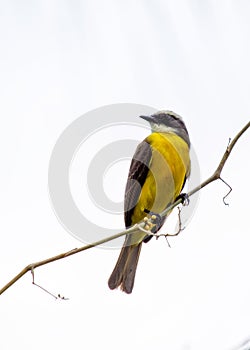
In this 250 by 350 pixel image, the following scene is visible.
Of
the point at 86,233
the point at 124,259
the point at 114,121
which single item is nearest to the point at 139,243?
the point at 124,259

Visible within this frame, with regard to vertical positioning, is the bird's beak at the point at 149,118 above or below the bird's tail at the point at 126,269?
above

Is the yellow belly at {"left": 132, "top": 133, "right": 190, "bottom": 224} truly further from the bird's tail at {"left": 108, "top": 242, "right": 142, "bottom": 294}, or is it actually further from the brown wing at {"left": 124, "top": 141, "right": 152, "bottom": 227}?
the bird's tail at {"left": 108, "top": 242, "right": 142, "bottom": 294}

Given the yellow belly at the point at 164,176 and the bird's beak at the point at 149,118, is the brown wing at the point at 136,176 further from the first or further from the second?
the bird's beak at the point at 149,118

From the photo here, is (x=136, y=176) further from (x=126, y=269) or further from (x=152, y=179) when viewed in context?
(x=126, y=269)

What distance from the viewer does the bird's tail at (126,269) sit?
3191mm

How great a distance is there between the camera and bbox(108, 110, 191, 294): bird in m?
4.04

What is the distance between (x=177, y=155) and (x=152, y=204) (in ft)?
1.44

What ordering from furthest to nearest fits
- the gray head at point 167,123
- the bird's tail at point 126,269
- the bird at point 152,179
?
the gray head at point 167,123 → the bird at point 152,179 → the bird's tail at point 126,269

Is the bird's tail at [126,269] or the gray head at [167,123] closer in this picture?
the bird's tail at [126,269]

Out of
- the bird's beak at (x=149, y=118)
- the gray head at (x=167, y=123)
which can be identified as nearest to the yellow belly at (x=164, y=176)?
the gray head at (x=167, y=123)

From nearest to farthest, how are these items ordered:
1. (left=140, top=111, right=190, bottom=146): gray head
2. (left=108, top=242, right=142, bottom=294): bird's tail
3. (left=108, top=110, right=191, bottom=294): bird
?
1. (left=108, top=242, right=142, bottom=294): bird's tail
2. (left=108, top=110, right=191, bottom=294): bird
3. (left=140, top=111, right=190, bottom=146): gray head

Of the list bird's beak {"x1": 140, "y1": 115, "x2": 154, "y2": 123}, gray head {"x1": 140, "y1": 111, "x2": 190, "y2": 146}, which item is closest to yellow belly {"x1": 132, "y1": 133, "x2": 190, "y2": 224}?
gray head {"x1": 140, "y1": 111, "x2": 190, "y2": 146}

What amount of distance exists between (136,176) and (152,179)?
0.12m

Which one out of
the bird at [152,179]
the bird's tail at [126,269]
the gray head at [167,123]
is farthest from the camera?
the gray head at [167,123]
